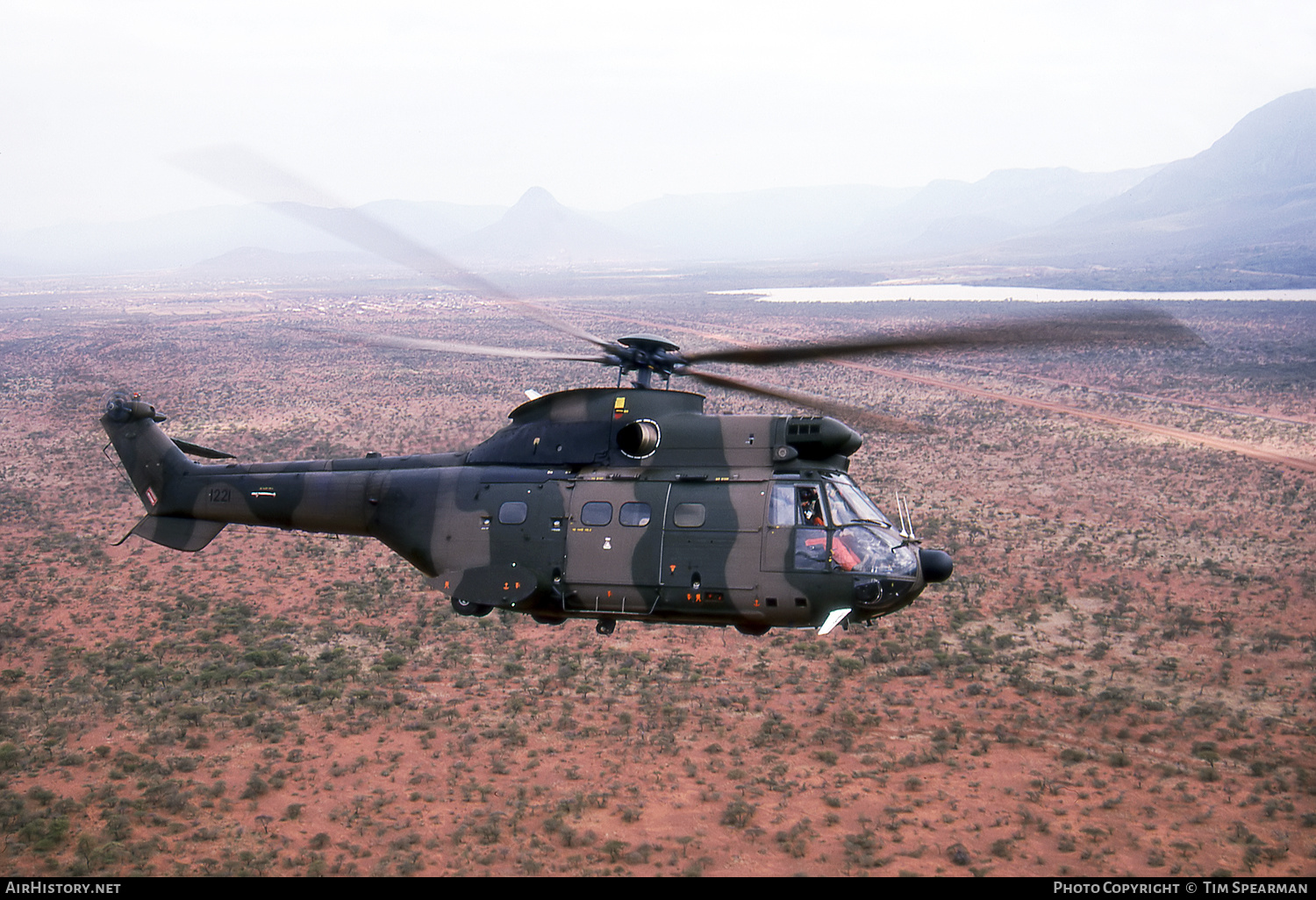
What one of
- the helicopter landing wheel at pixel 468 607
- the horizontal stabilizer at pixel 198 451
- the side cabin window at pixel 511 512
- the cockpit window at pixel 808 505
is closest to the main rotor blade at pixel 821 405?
the cockpit window at pixel 808 505

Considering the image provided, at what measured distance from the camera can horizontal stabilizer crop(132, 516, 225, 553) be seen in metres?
15.4

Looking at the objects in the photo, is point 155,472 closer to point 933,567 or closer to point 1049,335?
point 933,567

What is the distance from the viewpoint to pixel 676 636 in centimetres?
2275

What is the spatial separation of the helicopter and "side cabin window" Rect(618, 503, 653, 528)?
0.02 m

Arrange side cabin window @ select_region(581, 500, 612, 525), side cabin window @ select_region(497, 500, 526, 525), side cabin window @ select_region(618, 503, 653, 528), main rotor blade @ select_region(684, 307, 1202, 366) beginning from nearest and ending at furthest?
main rotor blade @ select_region(684, 307, 1202, 366) < side cabin window @ select_region(618, 503, 653, 528) < side cabin window @ select_region(581, 500, 612, 525) < side cabin window @ select_region(497, 500, 526, 525)

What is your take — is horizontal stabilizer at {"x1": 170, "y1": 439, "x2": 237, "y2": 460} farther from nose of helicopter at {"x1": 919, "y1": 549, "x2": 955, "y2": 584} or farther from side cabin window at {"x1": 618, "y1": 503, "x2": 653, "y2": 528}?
nose of helicopter at {"x1": 919, "y1": 549, "x2": 955, "y2": 584}

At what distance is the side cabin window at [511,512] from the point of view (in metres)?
13.2

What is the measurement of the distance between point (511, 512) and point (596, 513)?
1280 mm

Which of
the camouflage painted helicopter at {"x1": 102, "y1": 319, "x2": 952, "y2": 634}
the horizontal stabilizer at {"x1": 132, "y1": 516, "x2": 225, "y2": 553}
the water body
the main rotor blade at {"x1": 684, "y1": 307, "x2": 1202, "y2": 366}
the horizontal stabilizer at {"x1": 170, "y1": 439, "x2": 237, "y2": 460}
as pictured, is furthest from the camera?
the water body

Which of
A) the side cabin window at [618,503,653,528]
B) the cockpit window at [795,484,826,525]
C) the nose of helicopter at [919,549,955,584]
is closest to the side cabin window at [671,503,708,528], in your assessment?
the side cabin window at [618,503,653,528]

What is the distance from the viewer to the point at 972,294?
510 feet

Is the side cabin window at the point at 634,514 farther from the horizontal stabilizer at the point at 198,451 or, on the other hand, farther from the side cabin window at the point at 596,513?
the horizontal stabilizer at the point at 198,451
